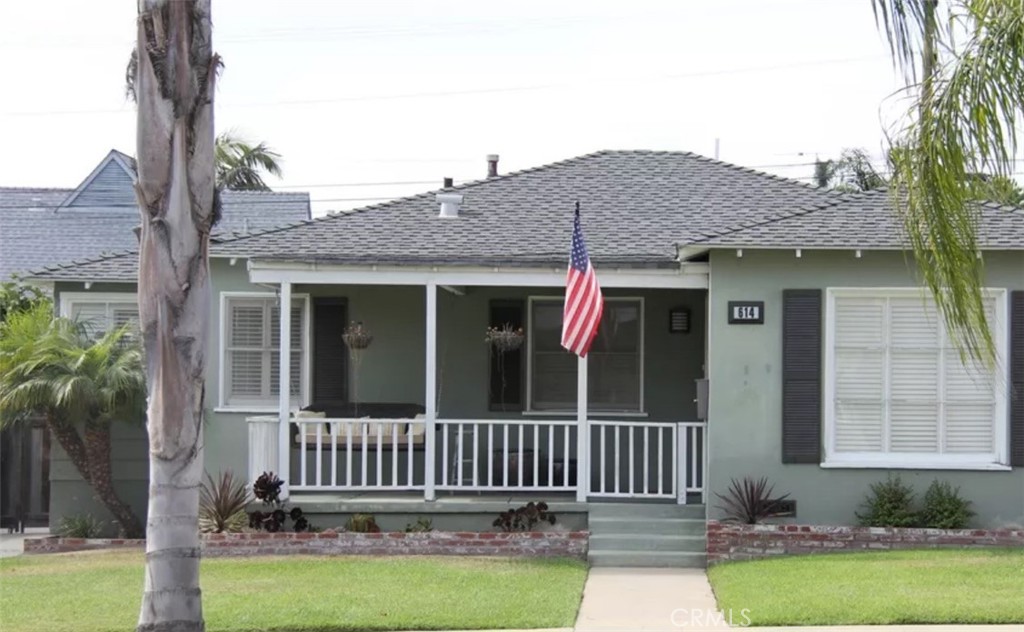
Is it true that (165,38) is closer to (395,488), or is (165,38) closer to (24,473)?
(395,488)

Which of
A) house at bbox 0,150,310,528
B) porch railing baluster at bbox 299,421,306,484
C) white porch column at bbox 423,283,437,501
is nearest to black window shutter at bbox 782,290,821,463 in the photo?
white porch column at bbox 423,283,437,501

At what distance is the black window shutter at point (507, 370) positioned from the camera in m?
17.1

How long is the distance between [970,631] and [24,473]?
12280 millimetres

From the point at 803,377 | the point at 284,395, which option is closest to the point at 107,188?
the point at 284,395

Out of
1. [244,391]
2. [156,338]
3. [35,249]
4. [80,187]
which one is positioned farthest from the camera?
[80,187]

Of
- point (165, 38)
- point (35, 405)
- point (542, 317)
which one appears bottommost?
point (35, 405)

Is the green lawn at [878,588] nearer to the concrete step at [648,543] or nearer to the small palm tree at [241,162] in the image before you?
the concrete step at [648,543]

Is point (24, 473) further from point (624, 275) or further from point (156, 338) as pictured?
point (156, 338)

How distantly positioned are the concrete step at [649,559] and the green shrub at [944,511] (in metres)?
2.34

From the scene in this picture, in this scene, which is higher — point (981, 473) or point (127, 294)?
point (127, 294)

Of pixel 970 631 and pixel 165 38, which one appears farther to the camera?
pixel 970 631

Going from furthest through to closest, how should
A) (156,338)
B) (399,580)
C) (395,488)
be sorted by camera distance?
1. (395,488)
2. (399,580)
3. (156,338)

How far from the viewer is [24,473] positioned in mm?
17750

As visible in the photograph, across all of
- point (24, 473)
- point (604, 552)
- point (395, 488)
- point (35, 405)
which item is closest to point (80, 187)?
point (24, 473)
